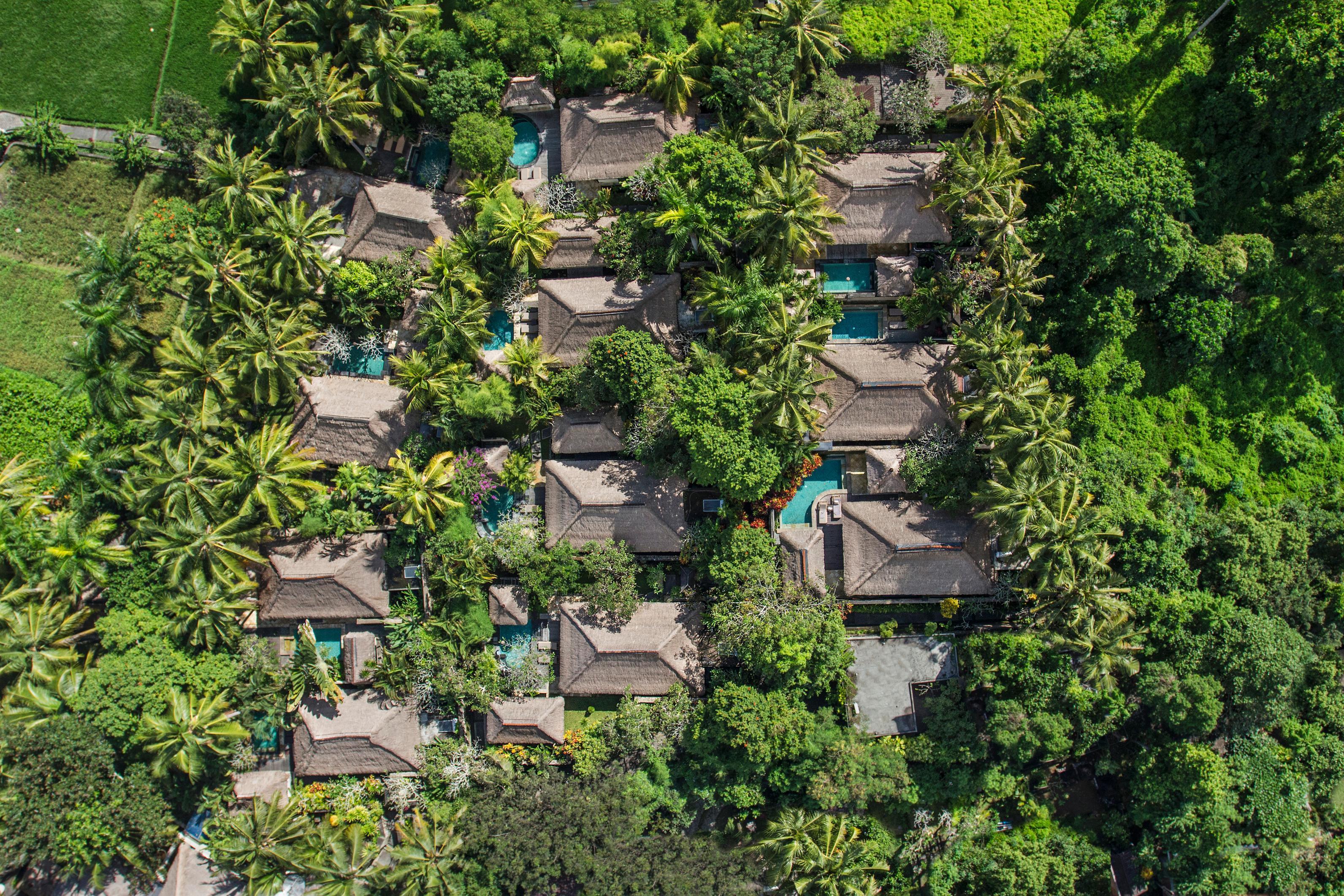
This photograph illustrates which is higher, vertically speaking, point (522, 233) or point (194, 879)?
point (522, 233)

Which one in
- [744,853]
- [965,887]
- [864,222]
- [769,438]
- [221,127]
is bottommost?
[965,887]

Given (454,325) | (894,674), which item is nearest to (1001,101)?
(894,674)

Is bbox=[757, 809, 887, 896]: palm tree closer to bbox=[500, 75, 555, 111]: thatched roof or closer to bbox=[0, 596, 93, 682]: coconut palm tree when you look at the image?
bbox=[0, 596, 93, 682]: coconut palm tree

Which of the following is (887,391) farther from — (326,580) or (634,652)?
(326,580)

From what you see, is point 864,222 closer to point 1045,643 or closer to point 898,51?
point 898,51

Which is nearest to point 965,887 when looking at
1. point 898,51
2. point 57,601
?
point 898,51

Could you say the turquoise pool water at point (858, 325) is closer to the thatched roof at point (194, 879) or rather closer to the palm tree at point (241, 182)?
the palm tree at point (241, 182)
